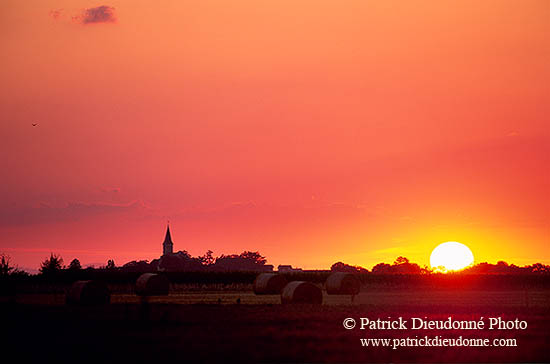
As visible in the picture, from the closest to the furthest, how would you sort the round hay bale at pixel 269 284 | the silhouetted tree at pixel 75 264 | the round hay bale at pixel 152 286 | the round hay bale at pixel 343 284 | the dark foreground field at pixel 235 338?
the dark foreground field at pixel 235 338 → the round hay bale at pixel 343 284 → the round hay bale at pixel 269 284 → the round hay bale at pixel 152 286 → the silhouetted tree at pixel 75 264

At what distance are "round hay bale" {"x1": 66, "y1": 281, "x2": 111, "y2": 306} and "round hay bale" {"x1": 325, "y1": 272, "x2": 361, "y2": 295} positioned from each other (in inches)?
788

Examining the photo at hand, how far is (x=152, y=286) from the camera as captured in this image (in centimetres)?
7131

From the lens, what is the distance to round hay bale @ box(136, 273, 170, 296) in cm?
7100

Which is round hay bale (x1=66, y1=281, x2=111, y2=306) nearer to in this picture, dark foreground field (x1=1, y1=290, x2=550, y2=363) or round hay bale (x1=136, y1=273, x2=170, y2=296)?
round hay bale (x1=136, y1=273, x2=170, y2=296)

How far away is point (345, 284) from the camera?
67.1 metres

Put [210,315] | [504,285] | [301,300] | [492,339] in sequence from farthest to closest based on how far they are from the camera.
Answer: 1. [504,285]
2. [301,300]
3. [210,315]
4. [492,339]

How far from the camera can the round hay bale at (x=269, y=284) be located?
6769 cm

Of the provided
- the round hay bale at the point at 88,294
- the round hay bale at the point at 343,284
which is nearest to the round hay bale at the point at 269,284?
the round hay bale at the point at 343,284

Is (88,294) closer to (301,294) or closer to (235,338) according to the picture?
(301,294)

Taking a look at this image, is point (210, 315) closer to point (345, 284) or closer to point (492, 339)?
point (492, 339)

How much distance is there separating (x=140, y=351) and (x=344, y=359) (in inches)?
242

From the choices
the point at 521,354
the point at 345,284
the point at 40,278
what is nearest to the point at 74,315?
the point at 521,354

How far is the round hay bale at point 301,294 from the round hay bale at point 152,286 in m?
24.2

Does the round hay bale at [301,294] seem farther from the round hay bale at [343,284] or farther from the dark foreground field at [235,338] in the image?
the round hay bale at [343,284]
